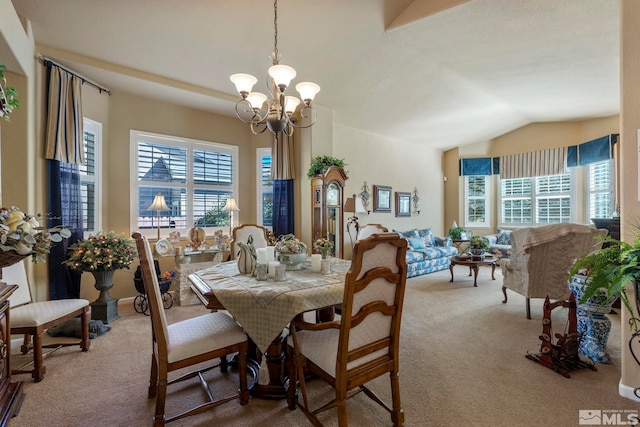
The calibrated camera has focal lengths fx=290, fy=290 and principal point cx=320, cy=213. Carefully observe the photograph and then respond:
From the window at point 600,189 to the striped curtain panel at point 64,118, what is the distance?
27.6 ft

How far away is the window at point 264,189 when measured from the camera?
197 inches

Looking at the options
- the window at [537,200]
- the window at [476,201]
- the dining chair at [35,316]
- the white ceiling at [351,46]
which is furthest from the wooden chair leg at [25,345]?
the window at [537,200]

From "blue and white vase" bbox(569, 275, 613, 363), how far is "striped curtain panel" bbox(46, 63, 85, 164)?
4.96 meters

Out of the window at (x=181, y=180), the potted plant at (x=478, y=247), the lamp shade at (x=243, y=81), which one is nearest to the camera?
the lamp shade at (x=243, y=81)

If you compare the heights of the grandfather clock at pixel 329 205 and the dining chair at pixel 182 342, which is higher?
the grandfather clock at pixel 329 205

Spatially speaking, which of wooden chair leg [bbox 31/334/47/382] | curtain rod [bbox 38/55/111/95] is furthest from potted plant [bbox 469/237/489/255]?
curtain rod [bbox 38/55/111/95]

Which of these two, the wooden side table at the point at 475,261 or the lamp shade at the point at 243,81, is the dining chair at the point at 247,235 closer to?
the lamp shade at the point at 243,81

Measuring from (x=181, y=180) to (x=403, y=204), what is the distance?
4576mm

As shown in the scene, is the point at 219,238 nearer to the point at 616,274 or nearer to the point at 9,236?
the point at 9,236

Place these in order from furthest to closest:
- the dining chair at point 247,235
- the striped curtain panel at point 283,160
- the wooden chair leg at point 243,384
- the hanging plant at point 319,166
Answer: the striped curtain panel at point 283,160
the hanging plant at point 319,166
the dining chair at point 247,235
the wooden chair leg at point 243,384

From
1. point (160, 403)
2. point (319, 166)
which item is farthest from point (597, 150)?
point (160, 403)

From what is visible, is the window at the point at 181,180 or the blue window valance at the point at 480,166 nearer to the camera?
the window at the point at 181,180

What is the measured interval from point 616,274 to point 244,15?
3.50 meters

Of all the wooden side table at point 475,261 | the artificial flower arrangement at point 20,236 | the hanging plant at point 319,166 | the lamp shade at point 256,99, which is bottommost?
the wooden side table at point 475,261
